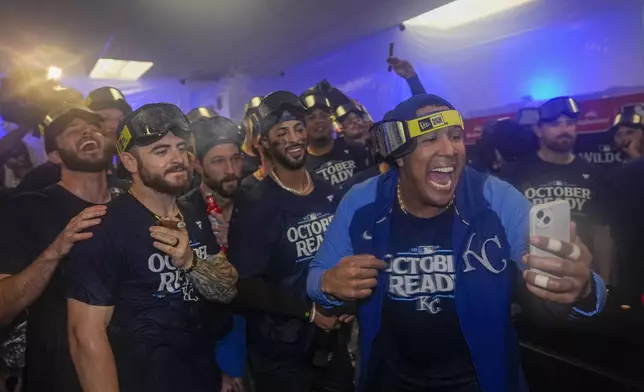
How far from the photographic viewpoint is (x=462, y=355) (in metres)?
2.32

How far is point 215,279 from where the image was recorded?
8.55 feet

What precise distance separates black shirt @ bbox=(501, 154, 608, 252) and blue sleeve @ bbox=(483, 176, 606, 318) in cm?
255

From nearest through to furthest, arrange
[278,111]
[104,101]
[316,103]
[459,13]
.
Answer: [278,111] → [104,101] → [316,103] → [459,13]

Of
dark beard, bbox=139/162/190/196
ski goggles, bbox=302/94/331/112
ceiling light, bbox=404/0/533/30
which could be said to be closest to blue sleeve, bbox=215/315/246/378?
dark beard, bbox=139/162/190/196

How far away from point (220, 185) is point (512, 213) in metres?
2.42

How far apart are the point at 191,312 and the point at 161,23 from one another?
7.38m

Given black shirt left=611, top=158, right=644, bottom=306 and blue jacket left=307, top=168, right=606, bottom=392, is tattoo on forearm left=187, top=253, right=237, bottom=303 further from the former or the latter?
black shirt left=611, top=158, right=644, bottom=306

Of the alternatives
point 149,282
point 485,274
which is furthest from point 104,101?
point 485,274

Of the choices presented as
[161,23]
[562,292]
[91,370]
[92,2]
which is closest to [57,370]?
[91,370]

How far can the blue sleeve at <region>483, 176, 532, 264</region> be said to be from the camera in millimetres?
2211

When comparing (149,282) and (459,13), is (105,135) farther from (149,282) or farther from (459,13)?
(459,13)

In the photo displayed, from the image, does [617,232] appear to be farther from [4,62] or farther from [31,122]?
[4,62]

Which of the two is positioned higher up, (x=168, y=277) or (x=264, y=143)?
(x=264, y=143)

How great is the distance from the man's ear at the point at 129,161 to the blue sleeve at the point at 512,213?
181 cm
